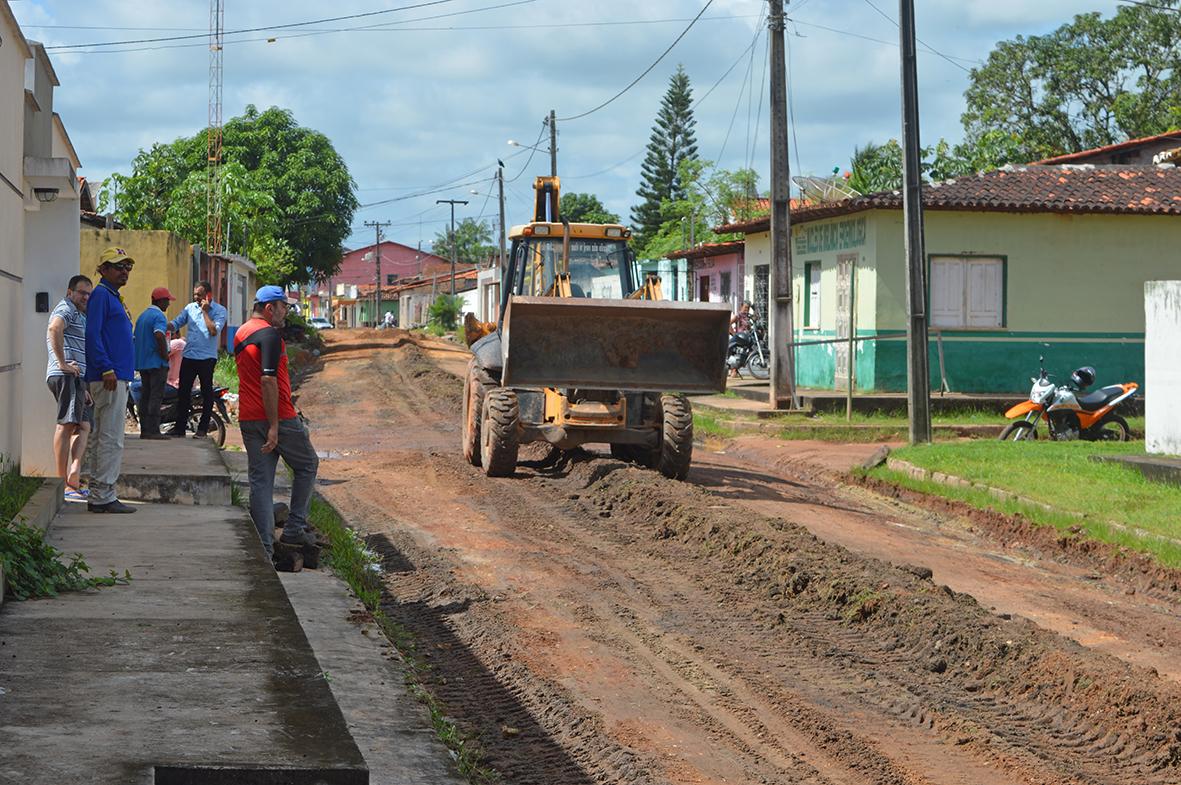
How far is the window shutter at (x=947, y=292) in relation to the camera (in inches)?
940

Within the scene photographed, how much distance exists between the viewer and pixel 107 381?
32.1ft

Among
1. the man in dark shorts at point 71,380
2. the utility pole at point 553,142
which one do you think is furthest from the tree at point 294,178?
the man in dark shorts at point 71,380

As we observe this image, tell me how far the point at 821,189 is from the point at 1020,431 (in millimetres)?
11946

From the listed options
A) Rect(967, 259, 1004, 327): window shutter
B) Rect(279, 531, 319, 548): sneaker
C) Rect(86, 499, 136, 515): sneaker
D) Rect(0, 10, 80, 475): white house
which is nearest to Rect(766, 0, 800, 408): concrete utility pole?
Rect(967, 259, 1004, 327): window shutter

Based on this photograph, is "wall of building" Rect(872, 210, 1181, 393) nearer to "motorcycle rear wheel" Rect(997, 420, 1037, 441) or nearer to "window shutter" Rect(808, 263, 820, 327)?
"window shutter" Rect(808, 263, 820, 327)

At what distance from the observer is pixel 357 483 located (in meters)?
15.1

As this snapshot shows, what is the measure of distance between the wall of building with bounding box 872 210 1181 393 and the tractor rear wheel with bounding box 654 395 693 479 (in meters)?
9.78

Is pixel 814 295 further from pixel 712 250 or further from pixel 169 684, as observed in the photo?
pixel 169 684

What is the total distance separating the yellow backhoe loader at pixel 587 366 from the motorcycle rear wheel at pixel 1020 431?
18.8ft

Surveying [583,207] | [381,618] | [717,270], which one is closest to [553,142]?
[717,270]

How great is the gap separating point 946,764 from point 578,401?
9122 mm

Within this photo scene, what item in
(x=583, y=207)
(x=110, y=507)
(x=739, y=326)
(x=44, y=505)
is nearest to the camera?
(x=44, y=505)

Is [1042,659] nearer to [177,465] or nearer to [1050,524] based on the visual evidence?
[1050,524]

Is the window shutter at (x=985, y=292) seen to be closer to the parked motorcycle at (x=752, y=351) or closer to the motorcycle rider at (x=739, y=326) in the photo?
the parked motorcycle at (x=752, y=351)
